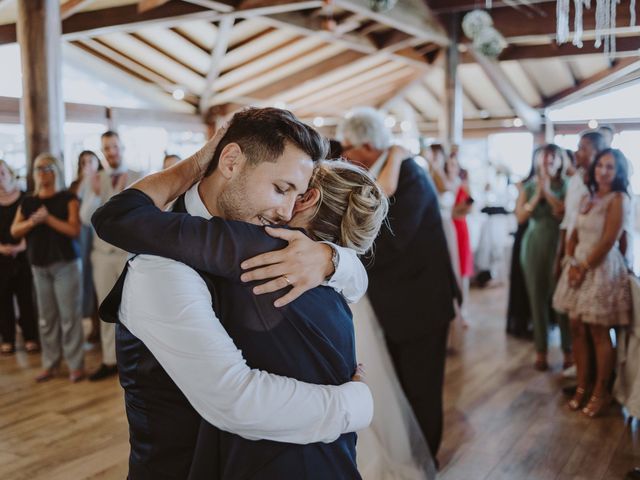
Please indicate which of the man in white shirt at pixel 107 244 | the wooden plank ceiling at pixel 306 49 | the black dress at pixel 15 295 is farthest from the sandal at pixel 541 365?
the black dress at pixel 15 295

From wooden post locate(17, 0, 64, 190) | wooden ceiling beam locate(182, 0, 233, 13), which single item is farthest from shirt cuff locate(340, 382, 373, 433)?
wooden ceiling beam locate(182, 0, 233, 13)

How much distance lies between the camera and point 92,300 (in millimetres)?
5098

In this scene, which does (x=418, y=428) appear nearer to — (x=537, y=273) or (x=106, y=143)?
(x=537, y=273)

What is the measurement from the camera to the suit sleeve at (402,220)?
253 cm

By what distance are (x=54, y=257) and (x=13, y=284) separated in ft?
4.09

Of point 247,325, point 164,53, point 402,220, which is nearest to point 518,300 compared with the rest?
point 402,220

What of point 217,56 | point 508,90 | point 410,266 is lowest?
point 410,266

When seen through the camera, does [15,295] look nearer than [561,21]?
No

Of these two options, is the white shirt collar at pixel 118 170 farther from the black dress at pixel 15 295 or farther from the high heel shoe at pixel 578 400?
the high heel shoe at pixel 578 400

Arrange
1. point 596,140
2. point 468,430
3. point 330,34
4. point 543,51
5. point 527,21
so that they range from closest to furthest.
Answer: point 468,430
point 596,140
point 527,21
point 330,34
point 543,51

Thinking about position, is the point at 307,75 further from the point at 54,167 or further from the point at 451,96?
the point at 54,167

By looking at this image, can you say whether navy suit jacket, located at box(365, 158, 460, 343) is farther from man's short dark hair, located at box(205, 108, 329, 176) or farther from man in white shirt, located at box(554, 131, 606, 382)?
man's short dark hair, located at box(205, 108, 329, 176)

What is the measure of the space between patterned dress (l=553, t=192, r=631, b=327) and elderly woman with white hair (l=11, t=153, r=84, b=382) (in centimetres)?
299

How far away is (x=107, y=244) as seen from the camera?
4.01 m
